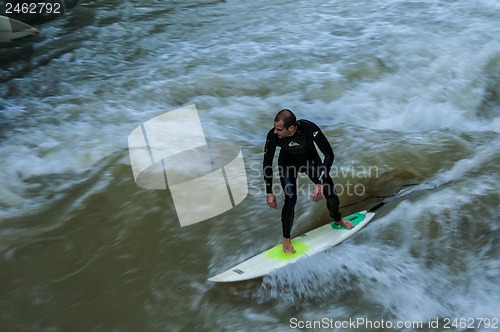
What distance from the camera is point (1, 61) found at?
8797mm

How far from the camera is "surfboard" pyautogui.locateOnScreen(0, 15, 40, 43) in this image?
8.73 metres

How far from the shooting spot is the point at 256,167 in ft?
17.4

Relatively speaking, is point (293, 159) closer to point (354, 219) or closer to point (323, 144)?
point (323, 144)

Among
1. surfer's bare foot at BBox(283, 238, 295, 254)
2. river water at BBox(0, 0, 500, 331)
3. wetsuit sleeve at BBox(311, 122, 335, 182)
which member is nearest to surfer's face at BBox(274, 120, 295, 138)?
wetsuit sleeve at BBox(311, 122, 335, 182)

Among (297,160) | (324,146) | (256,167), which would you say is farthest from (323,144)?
(256,167)

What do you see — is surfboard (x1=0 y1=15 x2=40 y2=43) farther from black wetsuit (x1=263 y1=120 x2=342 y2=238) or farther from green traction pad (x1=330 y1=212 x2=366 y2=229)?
green traction pad (x1=330 y1=212 x2=366 y2=229)

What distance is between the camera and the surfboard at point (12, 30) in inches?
344

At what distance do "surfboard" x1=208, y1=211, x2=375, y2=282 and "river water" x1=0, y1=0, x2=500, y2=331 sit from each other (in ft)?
0.23

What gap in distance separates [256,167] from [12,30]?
5815 millimetres

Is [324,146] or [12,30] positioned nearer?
[324,146]

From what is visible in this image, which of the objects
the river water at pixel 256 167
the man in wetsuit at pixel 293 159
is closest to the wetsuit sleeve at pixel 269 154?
the man in wetsuit at pixel 293 159

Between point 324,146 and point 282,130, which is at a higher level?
point 282,130

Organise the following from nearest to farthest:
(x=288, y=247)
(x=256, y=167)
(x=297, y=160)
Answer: (x=297, y=160), (x=288, y=247), (x=256, y=167)

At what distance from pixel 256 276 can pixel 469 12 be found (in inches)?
272
